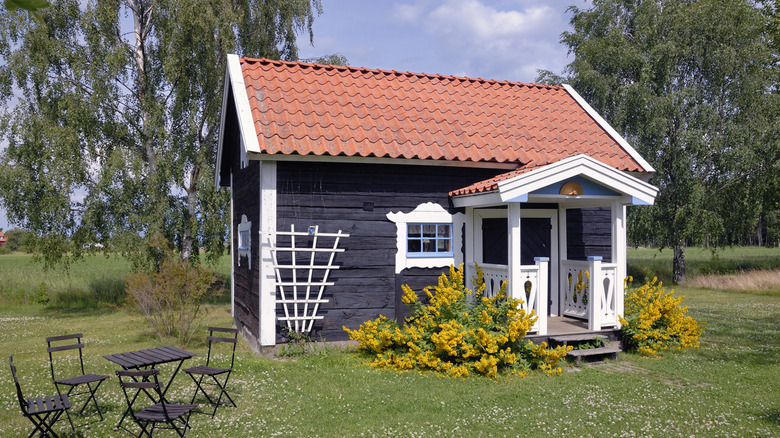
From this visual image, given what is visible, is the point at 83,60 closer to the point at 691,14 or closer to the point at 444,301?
the point at 444,301

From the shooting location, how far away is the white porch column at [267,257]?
9.25m

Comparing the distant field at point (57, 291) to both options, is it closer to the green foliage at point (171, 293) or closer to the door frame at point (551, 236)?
the green foliage at point (171, 293)

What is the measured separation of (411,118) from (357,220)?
93.9 inches

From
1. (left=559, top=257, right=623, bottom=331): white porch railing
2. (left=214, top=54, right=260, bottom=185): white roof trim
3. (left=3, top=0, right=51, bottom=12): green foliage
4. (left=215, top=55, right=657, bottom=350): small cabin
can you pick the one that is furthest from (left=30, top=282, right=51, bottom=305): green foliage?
(left=3, top=0, right=51, bottom=12): green foliage

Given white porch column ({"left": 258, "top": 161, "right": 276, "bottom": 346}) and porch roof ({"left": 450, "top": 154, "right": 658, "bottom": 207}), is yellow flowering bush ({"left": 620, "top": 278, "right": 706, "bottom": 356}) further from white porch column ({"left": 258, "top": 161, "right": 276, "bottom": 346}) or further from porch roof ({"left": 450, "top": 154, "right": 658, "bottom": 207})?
white porch column ({"left": 258, "top": 161, "right": 276, "bottom": 346})

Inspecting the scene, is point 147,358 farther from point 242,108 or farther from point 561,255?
point 561,255

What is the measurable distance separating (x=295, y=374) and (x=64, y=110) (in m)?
12.6

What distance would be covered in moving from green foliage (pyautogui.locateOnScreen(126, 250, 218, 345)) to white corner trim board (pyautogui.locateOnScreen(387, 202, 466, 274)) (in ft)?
12.4

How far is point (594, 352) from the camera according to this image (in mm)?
9086

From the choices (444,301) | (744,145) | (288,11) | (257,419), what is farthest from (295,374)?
(744,145)

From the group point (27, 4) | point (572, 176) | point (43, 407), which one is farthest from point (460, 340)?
point (27, 4)

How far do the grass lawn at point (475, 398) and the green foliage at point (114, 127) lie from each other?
20.9 ft

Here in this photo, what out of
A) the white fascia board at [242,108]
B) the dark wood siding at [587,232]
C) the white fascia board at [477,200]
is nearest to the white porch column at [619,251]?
the dark wood siding at [587,232]

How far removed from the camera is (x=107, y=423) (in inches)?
245
